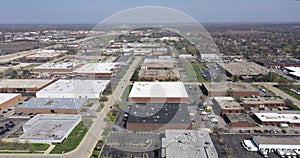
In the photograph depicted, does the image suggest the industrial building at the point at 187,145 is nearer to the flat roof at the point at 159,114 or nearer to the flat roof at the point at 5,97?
the flat roof at the point at 159,114


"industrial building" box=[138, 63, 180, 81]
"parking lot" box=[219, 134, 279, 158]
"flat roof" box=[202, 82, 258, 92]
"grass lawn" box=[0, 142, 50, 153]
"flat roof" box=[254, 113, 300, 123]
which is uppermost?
"industrial building" box=[138, 63, 180, 81]

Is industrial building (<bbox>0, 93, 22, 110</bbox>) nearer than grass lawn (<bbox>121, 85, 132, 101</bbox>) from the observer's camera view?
Yes

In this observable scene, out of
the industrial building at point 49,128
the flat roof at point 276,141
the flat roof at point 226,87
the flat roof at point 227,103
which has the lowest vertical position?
the industrial building at point 49,128

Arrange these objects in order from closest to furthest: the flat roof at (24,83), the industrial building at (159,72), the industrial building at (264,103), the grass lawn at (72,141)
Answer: the grass lawn at (72,141) → the industrial building at (264,103) → the flat roof at (24,83) → the industrial building at (159,72)

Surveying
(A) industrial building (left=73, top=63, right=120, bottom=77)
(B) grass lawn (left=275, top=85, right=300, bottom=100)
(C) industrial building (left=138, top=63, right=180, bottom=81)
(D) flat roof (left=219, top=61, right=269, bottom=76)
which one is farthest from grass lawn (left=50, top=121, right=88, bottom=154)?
(D) flat roof (left=219, top=61, right=269, bottom=76)

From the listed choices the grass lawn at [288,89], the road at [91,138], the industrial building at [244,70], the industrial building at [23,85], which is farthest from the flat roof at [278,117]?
the industrial building at [23,85]

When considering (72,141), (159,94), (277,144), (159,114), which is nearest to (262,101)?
(277,144)

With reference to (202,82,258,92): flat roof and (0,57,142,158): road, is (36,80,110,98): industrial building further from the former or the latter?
(202,82,258,92): flat roof
